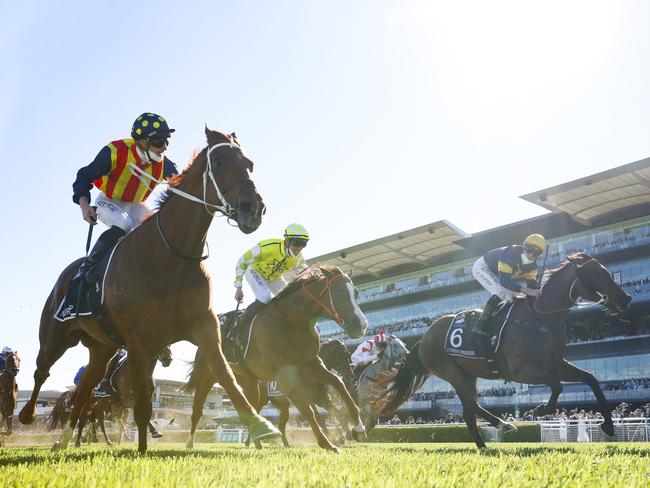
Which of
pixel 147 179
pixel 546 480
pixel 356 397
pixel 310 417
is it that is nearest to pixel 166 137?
pixel 147 179

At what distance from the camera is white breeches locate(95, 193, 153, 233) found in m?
5.82

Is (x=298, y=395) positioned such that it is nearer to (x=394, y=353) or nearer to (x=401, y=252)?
(x=394, y=353)

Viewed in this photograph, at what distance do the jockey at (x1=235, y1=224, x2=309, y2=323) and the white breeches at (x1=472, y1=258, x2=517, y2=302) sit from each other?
107 inches

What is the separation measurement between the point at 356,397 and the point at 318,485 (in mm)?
12775

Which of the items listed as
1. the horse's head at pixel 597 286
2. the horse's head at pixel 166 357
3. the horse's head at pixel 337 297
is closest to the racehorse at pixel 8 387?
the horse's head at pixel 166 357

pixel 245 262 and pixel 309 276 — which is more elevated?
pixel 245 262

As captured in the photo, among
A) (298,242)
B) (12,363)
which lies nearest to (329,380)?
(298,242)

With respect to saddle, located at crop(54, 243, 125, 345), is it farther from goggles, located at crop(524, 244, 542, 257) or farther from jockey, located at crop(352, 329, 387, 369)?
jockey, located at crop(352, 329, 387, 369)

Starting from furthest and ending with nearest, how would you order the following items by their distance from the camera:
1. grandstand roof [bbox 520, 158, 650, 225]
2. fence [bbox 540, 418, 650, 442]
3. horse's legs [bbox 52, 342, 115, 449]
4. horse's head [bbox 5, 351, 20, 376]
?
grandstand roof [bbox 520, 158, 650, 225] < fence [bbox 540, 418, 650, 442] < horse's head [bbox 5, 351, 20, 376] < horse's legs [bbox 52, 342, 115, 449]

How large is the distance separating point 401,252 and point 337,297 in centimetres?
4560

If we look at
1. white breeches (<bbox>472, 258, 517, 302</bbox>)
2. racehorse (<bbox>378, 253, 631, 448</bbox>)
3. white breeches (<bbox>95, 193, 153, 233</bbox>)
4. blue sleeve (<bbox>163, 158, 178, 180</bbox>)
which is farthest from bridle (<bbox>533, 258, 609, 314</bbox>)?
white breeches (<bbox>95, 193, 153, 233</bbox>)

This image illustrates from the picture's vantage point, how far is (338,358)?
1416cm

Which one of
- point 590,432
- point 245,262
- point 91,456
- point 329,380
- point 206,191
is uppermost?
point 206,191

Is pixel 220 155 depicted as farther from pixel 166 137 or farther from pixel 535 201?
pixel 535 201
